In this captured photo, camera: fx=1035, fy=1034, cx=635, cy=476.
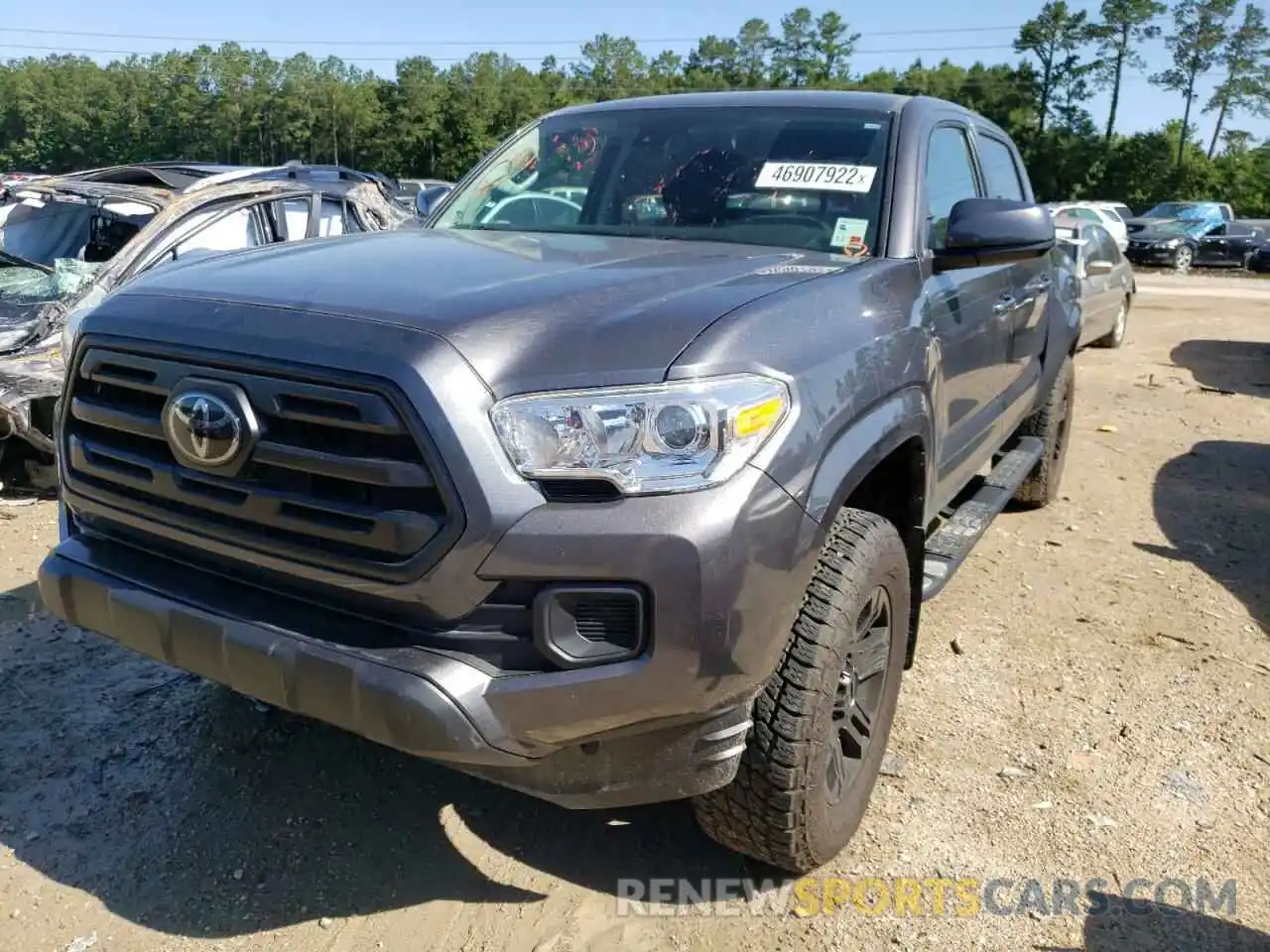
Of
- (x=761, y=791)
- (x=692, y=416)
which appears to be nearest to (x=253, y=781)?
(x=761, y=791)

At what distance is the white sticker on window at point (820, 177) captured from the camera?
310cm

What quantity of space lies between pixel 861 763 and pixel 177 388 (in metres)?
1.93

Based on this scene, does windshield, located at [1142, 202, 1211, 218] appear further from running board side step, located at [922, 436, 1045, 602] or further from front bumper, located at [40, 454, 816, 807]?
front bumper, located at [40, 454, 816, 807]

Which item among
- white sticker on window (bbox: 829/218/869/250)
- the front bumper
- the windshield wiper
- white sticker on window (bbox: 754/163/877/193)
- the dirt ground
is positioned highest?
white sticker on window (bbox: 754/163/877/193)

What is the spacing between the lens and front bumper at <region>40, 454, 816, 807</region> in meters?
1.90

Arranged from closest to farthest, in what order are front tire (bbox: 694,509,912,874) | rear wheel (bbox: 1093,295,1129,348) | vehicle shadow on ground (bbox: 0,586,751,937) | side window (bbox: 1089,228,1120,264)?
1. front tire (bbox: 694,509,912,874)
2. vehicle shadow on ground (bbox: 0,586,751,937)
3. side window (bbox: 1089,228,1120,264)
4. rear wheel (bbox: 1093,295,1129,348)

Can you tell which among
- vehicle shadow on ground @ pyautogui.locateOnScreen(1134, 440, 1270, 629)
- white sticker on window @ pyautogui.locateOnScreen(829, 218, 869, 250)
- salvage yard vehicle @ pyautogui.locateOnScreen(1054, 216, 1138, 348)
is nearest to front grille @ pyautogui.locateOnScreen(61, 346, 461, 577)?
white sticker on window @ pyautogui.locateOnScreen(829, 218, 869, 250)

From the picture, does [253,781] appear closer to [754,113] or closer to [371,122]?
[754,113]

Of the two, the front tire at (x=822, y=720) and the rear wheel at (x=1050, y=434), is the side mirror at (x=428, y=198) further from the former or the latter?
the rear wheel at (x=1050, y=434)

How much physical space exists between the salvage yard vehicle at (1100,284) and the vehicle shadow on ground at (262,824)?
746 cm

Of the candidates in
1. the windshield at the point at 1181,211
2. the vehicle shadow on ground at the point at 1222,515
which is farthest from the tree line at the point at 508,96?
the vehicle shadow on ground at the point at 1222,515

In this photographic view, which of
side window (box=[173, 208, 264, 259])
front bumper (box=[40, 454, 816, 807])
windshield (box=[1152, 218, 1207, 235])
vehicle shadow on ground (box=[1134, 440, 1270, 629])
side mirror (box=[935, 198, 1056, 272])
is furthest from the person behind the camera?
windshield (box=[1152, 218, 1207, 235])

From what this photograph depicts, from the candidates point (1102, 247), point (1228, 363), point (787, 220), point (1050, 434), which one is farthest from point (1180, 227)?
point (787, 220)

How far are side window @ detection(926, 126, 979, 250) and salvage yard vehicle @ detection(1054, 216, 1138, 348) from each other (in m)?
5.30
